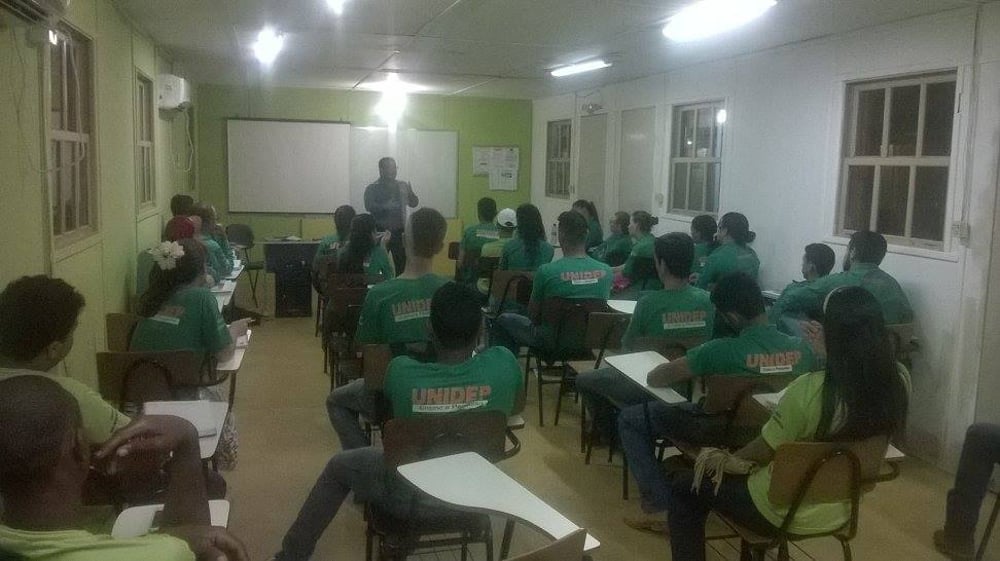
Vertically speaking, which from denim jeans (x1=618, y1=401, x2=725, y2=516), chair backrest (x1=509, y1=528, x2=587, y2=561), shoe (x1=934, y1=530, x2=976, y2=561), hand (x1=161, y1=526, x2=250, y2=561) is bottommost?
shoe (x1=934, y1=530, x2=976, y2=561)

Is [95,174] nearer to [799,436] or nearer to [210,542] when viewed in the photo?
[210,542]

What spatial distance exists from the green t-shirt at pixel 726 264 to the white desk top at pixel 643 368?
7.35ft

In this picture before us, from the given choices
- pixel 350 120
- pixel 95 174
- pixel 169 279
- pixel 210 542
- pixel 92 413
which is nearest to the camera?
pixel 210 542

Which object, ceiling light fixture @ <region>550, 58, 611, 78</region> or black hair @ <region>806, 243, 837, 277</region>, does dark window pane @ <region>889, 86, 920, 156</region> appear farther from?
ceiling light fixture @ <region>550, 58, 611, 78</region>

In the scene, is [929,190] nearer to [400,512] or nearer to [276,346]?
[400,512]

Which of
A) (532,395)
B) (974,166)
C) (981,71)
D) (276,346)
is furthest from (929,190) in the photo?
(276,346)

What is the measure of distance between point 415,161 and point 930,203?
23.4 feet

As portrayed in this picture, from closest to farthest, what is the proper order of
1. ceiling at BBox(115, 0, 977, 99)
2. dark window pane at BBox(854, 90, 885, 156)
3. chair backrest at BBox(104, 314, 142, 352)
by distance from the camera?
chair backrest at BBox(104, 314, 142, 352), ceiling at BBox(115, 0, 977, 99), dark window pane at BBox(854, 90, 885, 156)

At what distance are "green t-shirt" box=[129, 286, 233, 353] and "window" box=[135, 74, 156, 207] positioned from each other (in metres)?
2.93

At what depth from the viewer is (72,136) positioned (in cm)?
426

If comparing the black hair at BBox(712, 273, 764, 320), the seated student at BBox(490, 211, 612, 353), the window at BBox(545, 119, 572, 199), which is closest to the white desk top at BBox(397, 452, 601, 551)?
the black hair at BBox(712, 273, 764, 320)

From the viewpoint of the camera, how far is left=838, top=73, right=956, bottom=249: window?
15.7ft

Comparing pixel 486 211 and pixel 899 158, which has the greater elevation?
pixel 899 158

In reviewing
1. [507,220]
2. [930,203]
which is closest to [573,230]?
[930,203]
